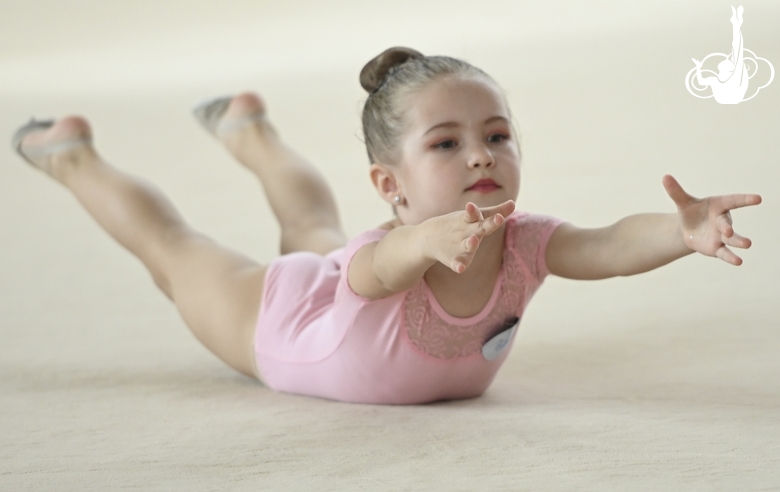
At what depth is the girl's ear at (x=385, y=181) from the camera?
1.41m

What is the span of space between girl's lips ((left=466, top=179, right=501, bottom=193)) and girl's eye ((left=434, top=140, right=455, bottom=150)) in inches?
2.5

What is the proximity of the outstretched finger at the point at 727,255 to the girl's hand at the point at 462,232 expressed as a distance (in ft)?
0.77

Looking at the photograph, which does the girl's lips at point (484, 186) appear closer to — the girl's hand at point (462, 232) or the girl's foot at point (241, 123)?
the girl's hand at point (462, 232)

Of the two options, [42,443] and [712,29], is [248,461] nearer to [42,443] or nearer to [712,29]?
[42,443]

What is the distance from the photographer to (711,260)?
2.32 meters

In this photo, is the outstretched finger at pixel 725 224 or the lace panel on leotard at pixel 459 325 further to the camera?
the lace panel on leotard at pixel 459 325

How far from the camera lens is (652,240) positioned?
1248 millimetres

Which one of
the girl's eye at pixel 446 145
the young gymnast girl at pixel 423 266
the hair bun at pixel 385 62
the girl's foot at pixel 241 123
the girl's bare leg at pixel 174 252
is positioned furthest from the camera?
the girl's foot at pixel 241 123

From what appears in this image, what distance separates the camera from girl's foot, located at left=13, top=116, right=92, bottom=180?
194 cm

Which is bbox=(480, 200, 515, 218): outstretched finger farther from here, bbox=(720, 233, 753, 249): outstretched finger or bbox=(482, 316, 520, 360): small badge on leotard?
bbox=(482, 316, 520, 360): small badge on leotard

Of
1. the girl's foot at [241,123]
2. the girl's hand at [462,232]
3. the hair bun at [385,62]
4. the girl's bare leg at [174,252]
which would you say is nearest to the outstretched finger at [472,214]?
the girl's hand at [462,232]

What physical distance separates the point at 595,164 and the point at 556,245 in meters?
2.07

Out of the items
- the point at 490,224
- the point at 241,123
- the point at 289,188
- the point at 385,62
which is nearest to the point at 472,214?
the point at 490,224

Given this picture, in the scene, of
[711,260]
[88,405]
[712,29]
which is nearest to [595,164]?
[712,29]
